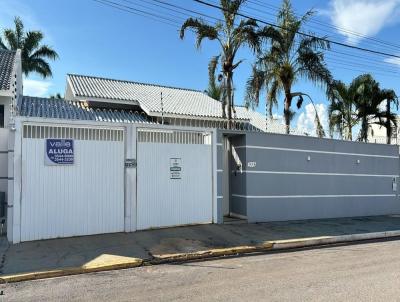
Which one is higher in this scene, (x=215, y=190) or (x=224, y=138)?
(x=224, y=138)

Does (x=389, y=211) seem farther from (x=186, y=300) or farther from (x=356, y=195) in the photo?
(x=186, y=300)

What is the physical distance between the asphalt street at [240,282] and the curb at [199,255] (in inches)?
9.8

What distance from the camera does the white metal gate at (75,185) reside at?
1000cm

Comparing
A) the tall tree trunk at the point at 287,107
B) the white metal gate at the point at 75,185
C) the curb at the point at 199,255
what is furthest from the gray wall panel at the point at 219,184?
the tall tree trunk at the point at 287,107

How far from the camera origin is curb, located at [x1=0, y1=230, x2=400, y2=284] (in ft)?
24.3

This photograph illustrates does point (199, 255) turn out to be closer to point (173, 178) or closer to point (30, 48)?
point (173, 178)

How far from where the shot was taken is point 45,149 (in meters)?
10.1

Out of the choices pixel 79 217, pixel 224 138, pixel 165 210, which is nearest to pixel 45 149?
pixel 79 217

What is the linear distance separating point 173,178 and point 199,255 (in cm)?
322

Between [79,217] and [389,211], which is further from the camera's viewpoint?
[389,211]

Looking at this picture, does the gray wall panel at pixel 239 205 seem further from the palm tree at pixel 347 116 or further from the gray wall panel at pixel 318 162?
the palm tree at pixel 347 116

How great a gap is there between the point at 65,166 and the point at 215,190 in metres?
4.41

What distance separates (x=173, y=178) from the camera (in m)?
11.9

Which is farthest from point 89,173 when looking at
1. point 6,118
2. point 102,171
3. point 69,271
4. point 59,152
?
point 6,118
